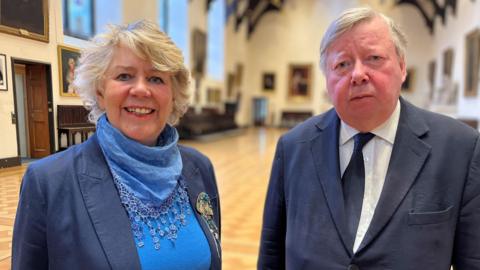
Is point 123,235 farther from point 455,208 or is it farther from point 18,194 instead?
point 455,208

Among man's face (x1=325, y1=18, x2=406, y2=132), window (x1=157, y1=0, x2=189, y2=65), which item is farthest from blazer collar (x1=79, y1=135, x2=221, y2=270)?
window (x1=157, y1=0, x2=189, y2=65)

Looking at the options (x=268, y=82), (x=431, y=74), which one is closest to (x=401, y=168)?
(x=431, y=74)

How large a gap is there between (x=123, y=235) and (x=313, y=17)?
28.1 meters

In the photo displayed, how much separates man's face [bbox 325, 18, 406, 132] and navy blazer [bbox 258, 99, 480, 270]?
21cm

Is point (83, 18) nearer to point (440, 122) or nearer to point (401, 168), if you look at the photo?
point (401, 168)

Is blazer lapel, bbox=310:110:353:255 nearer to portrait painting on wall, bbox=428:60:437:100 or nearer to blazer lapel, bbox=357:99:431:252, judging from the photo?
blazer lapel, bbox=357:99:431:252

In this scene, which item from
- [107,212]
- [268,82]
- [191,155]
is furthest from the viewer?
[268,82]

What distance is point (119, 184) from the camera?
1608 millimetres

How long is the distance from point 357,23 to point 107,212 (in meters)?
1.37

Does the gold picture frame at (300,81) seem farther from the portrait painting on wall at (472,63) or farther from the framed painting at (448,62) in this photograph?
the portrait painting on wall at (472,63)

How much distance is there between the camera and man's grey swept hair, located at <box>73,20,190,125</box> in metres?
1.54

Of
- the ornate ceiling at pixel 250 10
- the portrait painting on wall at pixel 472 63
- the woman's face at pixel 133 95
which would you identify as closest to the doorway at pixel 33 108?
the woman's face at pixel 133 95

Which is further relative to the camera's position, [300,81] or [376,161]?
[300,81]

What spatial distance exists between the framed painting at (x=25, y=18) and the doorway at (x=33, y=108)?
0.40ft
